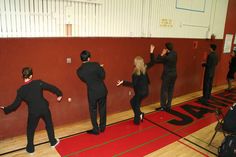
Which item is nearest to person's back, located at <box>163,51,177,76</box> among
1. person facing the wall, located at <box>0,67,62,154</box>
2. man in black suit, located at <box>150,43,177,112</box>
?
man in black suit, located at <box>150,43,177,112</box>

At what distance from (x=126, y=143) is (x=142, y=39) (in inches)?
108

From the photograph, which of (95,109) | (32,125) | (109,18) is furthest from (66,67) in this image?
(109,18)

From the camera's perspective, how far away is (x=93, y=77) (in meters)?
3.87

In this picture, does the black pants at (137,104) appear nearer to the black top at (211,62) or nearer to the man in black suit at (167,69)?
the man in black suit at (167,69)

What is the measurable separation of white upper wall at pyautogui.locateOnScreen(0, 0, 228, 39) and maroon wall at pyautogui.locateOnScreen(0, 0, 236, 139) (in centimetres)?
19

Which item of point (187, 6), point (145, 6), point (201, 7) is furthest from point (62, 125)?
point (201, 7)

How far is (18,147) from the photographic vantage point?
370cm

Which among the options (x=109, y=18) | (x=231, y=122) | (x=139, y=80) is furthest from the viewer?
(x=109, y=18)

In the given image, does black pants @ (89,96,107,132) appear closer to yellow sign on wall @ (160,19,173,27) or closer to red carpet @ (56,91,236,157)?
red carpet @ (56,91,236,157)

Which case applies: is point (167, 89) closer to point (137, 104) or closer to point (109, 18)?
point (137, 104)

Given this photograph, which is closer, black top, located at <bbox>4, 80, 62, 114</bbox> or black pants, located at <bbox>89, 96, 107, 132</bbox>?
black top, located at <bbox>4, 80, 62, 114</bbox>

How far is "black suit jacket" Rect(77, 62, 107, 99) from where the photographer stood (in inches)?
151

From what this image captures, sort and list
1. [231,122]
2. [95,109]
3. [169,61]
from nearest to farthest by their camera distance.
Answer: [231,122] < [95,109] < [169,61]

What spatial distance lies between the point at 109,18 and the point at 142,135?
2.68 m
